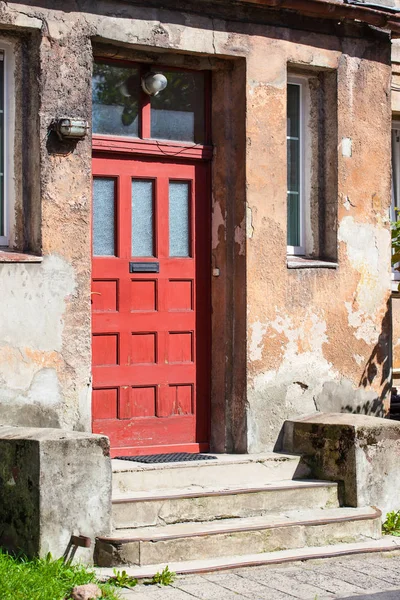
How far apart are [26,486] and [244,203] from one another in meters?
3.14

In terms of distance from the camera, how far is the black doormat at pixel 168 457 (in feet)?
26.8

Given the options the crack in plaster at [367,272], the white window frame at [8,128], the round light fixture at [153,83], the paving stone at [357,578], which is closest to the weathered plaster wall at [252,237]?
the crack in plaster at [367,272]

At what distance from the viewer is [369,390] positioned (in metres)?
9.45

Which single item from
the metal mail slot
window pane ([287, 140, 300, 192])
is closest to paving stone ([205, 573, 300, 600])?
the metal mail slot

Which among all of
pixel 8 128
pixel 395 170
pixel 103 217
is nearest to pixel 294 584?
pixel 103 217

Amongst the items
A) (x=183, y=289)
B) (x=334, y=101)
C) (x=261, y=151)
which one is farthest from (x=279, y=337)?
(x=334, y=101)

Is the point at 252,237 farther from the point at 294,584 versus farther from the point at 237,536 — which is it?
the point at 294,584

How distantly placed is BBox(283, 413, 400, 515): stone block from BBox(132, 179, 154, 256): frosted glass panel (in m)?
1.97

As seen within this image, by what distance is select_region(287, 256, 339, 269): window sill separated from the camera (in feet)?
29.6

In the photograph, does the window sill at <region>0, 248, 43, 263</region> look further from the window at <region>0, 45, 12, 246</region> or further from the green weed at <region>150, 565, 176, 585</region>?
the green weed at <region>150, 565, 176, 585</region>

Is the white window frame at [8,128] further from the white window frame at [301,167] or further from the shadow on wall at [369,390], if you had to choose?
the shadow on wall at [369,390]

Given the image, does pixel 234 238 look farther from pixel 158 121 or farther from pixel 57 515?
pixel 57 515

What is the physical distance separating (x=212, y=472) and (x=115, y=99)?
308 cm

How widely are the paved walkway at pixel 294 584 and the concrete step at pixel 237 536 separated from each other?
0.25 meters
